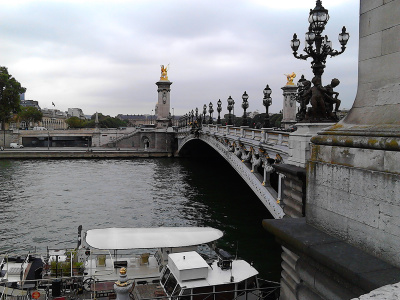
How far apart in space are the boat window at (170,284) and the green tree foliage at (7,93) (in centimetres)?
6617

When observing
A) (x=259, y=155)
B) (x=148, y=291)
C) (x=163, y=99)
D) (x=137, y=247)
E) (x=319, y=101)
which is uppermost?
(x=163, y=99)

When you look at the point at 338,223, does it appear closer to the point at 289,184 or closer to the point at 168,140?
the point at 289,184

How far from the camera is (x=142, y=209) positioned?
2636 cm

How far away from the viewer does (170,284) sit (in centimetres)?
1109

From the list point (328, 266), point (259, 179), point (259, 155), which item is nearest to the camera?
point (328, 266)

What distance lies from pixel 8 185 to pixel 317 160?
33.8 meters

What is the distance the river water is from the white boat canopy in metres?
3.06

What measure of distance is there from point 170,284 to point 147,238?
2.55m

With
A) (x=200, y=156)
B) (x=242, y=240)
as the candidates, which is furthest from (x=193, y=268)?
(x=200, y=156)

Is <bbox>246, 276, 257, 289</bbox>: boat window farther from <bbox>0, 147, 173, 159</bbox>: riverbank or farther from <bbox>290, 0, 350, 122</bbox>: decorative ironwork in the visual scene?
<bbox>0, 147, 173, 159</bbox>: riverbank

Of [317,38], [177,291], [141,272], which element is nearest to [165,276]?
[177,291]

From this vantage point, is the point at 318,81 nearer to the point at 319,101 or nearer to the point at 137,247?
the point at 319,101

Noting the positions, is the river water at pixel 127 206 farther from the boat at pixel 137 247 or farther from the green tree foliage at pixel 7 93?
the green tree foliage at pixel 7 93

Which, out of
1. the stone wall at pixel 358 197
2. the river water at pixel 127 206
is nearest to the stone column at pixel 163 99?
the river water at pixel 127 206
